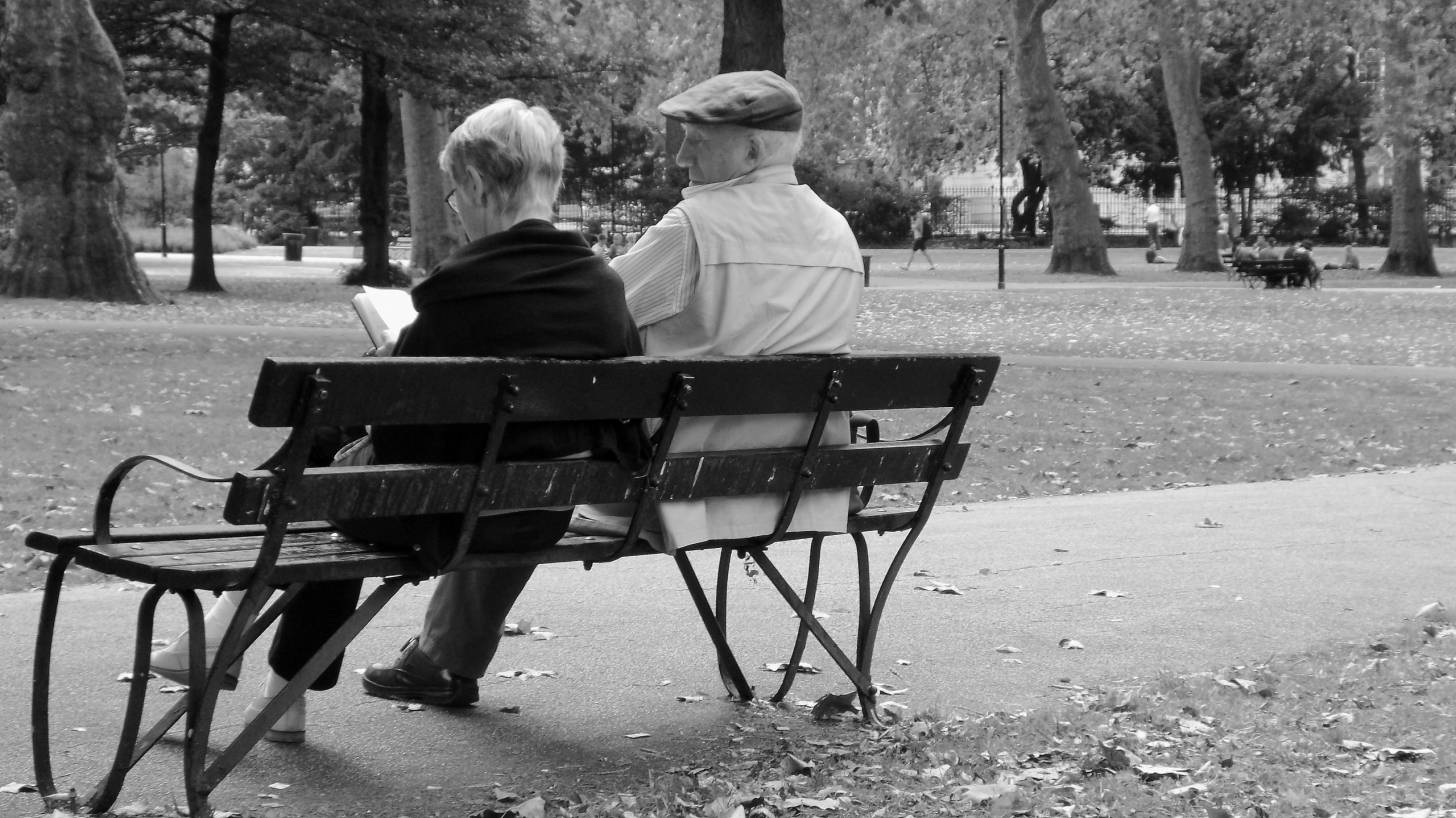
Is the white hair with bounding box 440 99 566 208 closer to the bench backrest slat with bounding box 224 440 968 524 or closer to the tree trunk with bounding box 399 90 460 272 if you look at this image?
the bench backrest slat with bounding box 224 440 968 524

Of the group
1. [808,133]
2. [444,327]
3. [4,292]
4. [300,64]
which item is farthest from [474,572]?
[808,133]

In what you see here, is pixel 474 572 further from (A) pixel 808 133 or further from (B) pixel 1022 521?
(A) pixel 808 133

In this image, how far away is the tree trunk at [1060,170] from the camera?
129 ft

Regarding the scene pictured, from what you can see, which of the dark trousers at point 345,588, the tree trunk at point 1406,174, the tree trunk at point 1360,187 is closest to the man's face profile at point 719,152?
the dark trousers at point 345,588

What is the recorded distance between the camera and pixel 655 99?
37562 millimetres

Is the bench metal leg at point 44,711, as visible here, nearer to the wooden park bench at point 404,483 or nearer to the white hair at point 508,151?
the wooden park bench at point 404,483

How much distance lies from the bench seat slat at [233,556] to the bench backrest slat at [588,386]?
0.34 meters

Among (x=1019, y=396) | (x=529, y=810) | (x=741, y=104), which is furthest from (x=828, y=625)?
(x=1019, y=396)

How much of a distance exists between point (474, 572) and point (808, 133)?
121ft

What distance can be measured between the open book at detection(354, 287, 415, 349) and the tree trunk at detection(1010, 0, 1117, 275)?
35.9m

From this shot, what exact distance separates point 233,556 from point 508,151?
1.06 metres

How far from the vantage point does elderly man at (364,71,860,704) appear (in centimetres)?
428

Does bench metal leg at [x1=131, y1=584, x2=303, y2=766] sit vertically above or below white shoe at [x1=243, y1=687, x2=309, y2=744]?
above

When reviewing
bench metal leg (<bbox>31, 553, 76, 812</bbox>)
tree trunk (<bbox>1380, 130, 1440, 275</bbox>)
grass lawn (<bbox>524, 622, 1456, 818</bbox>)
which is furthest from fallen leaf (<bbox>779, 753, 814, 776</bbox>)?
tree trunk (<bbox>1380, 130, 1440, 275</bbox>)
